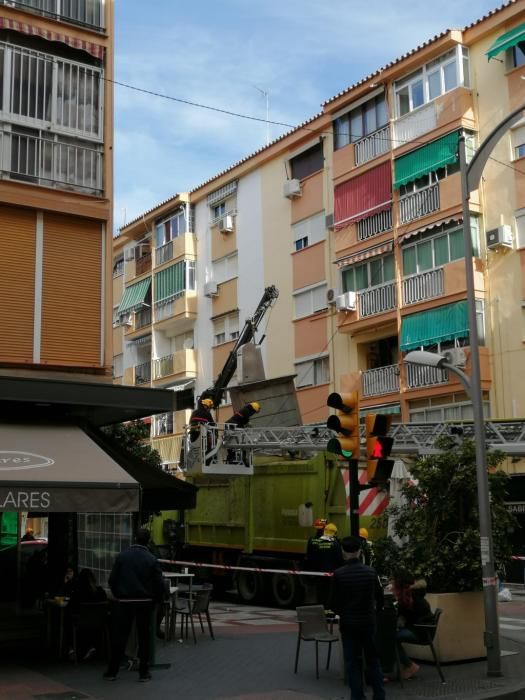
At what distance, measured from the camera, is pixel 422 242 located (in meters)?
28.2

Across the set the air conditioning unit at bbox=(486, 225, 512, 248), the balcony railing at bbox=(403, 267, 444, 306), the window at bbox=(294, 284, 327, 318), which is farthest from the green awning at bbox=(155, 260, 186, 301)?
the air conditioning unit at bbox=(486, 225, 512, 248)

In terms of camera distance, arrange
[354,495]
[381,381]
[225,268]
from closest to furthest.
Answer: [354,495], [381,381], [225,268]

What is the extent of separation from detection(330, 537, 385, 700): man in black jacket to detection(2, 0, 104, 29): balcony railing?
1058 cm

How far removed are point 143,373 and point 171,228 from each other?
698cm

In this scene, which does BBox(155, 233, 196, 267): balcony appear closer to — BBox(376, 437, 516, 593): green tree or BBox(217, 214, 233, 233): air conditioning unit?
BBox(217, 214, 233, 233): air conditioning unit

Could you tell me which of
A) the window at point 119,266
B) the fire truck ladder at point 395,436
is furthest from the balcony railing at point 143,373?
the fire truck ladder at point 395,436

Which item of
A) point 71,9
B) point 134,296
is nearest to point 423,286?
point 71,9

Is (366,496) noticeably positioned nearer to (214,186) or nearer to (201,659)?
(201,659)

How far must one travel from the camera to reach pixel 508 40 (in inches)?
1020

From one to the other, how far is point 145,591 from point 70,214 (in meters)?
6.48

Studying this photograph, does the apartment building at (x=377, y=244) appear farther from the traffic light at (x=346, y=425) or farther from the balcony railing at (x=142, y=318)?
the traffic light at (x=346, y=425)

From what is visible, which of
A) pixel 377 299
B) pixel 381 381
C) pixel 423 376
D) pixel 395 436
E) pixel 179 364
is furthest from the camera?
pixel 179 364

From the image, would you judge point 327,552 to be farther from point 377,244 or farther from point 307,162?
point 307,162

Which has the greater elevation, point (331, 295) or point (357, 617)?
point (331, 295)
